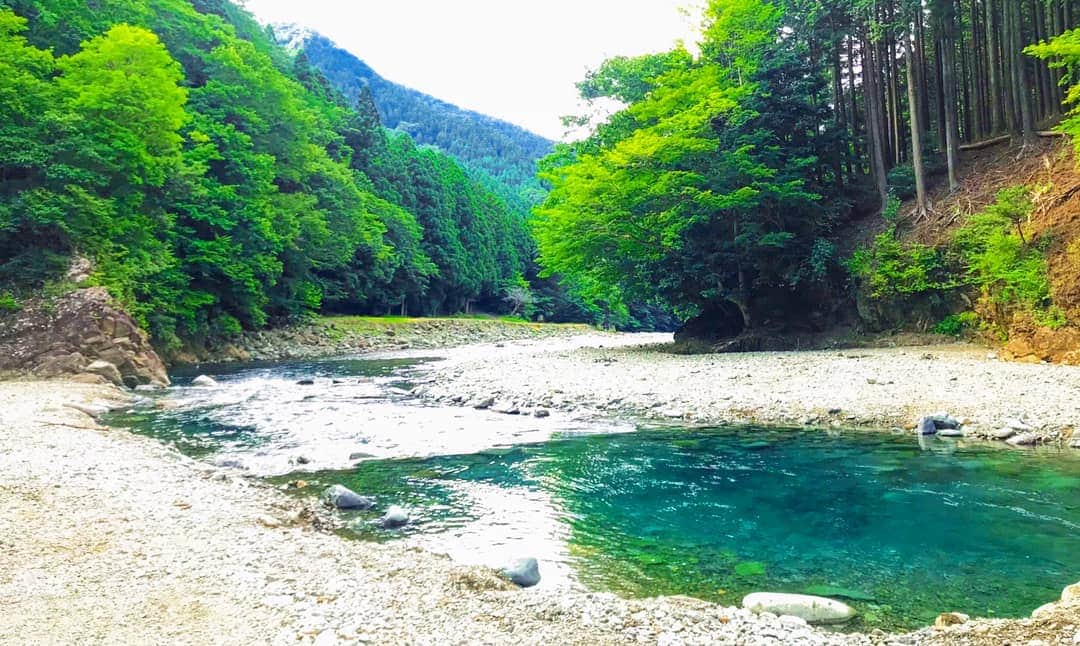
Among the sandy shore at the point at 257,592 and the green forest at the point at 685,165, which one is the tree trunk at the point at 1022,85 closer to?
the green forest at the point at 685,165

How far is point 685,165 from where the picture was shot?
73.3 ft

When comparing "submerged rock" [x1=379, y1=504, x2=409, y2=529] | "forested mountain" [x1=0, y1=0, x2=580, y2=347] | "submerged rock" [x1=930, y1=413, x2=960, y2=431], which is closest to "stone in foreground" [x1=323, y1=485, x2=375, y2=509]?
"submerged rock" [x1=379, y1=504, x2=409, y2=529]

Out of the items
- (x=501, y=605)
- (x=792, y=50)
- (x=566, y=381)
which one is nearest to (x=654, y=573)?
(x=501, y=605)

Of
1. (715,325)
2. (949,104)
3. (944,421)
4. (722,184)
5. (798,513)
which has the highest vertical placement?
(949,104)

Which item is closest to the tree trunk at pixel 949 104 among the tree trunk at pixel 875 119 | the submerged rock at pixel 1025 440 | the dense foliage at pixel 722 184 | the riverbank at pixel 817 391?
the tree trunk at pixel 875 119

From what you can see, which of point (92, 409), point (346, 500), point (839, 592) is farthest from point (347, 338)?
point (839, 592)

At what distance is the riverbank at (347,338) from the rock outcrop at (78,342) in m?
5.82

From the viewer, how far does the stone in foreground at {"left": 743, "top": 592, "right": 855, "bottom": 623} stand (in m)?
4.08

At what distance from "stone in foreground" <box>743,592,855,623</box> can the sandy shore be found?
0.28m

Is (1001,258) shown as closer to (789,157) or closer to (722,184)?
(789,157)

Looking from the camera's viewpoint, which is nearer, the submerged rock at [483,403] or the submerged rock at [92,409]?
the submerged rock at [92,409]

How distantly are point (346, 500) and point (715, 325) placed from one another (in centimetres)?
2097

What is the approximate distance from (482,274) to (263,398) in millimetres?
48762

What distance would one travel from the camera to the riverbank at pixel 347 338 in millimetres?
27266
